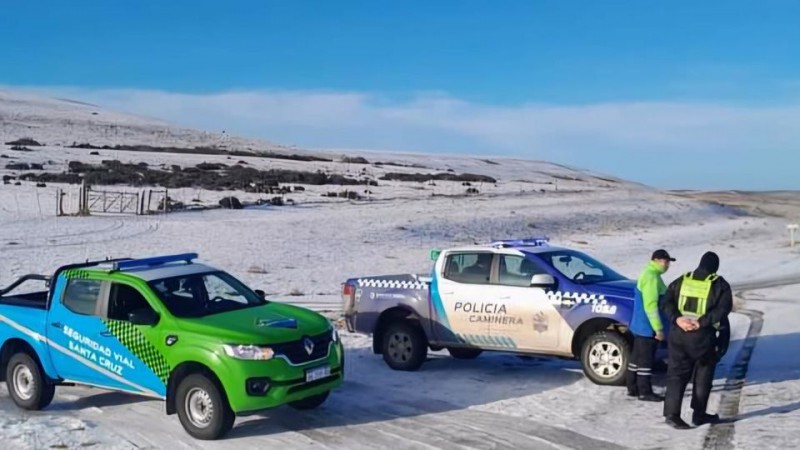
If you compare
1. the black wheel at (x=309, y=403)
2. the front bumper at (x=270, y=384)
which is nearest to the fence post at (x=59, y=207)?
the black wheel at (x=309, y=403)

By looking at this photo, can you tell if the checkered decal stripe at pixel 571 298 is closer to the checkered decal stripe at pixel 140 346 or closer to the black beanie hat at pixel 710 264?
the black beanie hat at pixel 710 264

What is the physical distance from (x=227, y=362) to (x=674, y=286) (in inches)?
169

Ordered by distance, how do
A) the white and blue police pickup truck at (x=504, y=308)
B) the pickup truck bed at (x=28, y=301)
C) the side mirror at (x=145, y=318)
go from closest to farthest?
the side mirror at (x=145, y=318) < the pickup truck bed at (x=28, y=301) < the white and blue police pickup truck at (x=504, y=308)

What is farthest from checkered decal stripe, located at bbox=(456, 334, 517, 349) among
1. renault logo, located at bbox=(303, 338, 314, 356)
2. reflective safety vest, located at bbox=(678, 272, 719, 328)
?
renault logo, located at bbox=(303, 338, 314, 356)

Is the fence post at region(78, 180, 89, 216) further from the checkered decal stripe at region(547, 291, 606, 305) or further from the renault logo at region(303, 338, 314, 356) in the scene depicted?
the renault logo at region(303, 338, 314, 356)

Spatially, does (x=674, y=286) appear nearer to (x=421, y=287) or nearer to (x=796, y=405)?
(x=796, y=405)

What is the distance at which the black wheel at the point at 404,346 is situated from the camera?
12852 mm

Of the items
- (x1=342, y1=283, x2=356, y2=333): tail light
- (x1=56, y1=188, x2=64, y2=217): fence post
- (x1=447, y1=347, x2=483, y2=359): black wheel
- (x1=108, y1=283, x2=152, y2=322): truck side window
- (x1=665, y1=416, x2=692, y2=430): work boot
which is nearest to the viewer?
(x1=665, y1=416, x2=692, y2=430): work boot

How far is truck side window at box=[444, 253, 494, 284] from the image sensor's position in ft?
41.4

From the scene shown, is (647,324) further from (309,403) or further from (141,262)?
(141,262)

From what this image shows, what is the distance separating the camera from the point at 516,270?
12.4m

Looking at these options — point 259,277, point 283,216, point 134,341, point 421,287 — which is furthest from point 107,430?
point 283,216

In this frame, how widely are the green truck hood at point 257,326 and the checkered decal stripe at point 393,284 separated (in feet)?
9.82

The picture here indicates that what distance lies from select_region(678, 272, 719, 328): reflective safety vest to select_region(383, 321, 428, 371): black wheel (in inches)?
168
